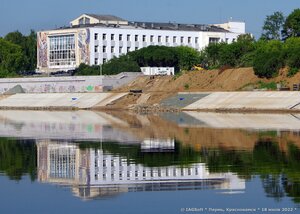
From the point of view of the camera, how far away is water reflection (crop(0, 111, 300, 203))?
23844 mm

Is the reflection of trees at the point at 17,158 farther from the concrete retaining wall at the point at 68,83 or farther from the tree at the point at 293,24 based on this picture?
the tree at the point at 293,24

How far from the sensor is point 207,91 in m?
95.6

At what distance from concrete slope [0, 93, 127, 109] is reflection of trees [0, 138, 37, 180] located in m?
59.3

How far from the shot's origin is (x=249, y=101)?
276 ft

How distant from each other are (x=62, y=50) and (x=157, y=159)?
387ft

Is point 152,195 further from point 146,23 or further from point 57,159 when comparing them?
point 146,23

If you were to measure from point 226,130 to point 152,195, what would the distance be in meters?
27.0

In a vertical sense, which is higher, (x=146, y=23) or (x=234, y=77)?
(x=146, y=23)

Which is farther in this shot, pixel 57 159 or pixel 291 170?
pixel 57 159

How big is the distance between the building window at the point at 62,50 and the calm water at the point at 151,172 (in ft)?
329

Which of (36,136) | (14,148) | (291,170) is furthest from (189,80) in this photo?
(291,170)

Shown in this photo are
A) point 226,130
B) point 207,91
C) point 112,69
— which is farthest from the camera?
point 112,69

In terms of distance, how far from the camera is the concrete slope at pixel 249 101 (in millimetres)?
79625

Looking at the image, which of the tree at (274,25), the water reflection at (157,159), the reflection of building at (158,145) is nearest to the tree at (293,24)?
the tree at (274,25)
